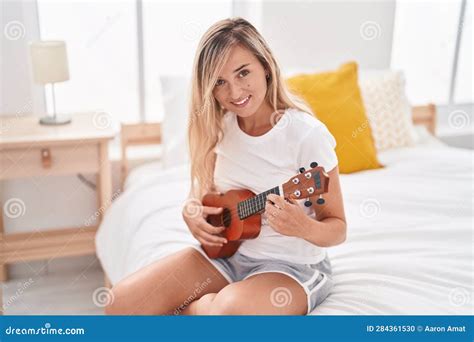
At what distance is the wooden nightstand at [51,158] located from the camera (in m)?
1.58

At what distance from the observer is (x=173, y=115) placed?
174 centimetres

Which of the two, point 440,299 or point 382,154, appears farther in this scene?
point 382,154

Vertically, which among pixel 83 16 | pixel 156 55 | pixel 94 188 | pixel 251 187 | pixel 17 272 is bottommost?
pixel 17 272

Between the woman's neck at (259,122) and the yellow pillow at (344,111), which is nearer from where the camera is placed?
the woman's neck at (259,122)

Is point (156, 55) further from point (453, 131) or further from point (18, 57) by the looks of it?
point (453, 131)

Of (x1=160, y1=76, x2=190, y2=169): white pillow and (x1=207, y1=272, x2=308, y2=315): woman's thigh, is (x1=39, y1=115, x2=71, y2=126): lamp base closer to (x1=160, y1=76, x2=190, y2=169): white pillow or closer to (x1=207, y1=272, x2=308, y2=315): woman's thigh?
(x1=160, y1=76, x2=190, y2=169): white pillow

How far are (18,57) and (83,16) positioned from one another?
222 mm

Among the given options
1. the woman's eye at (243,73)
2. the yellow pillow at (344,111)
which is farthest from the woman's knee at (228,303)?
the yellow pillow at (344,111)

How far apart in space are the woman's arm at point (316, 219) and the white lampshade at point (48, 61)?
0.91m

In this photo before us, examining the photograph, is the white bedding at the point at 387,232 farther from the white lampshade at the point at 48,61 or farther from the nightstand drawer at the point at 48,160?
the white lampshade at the point at 48,61

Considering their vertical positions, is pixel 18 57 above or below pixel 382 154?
above

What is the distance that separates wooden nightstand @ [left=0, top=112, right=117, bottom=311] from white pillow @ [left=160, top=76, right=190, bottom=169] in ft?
0.52

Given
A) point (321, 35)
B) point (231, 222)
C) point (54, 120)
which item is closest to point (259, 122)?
point (231, 222)
